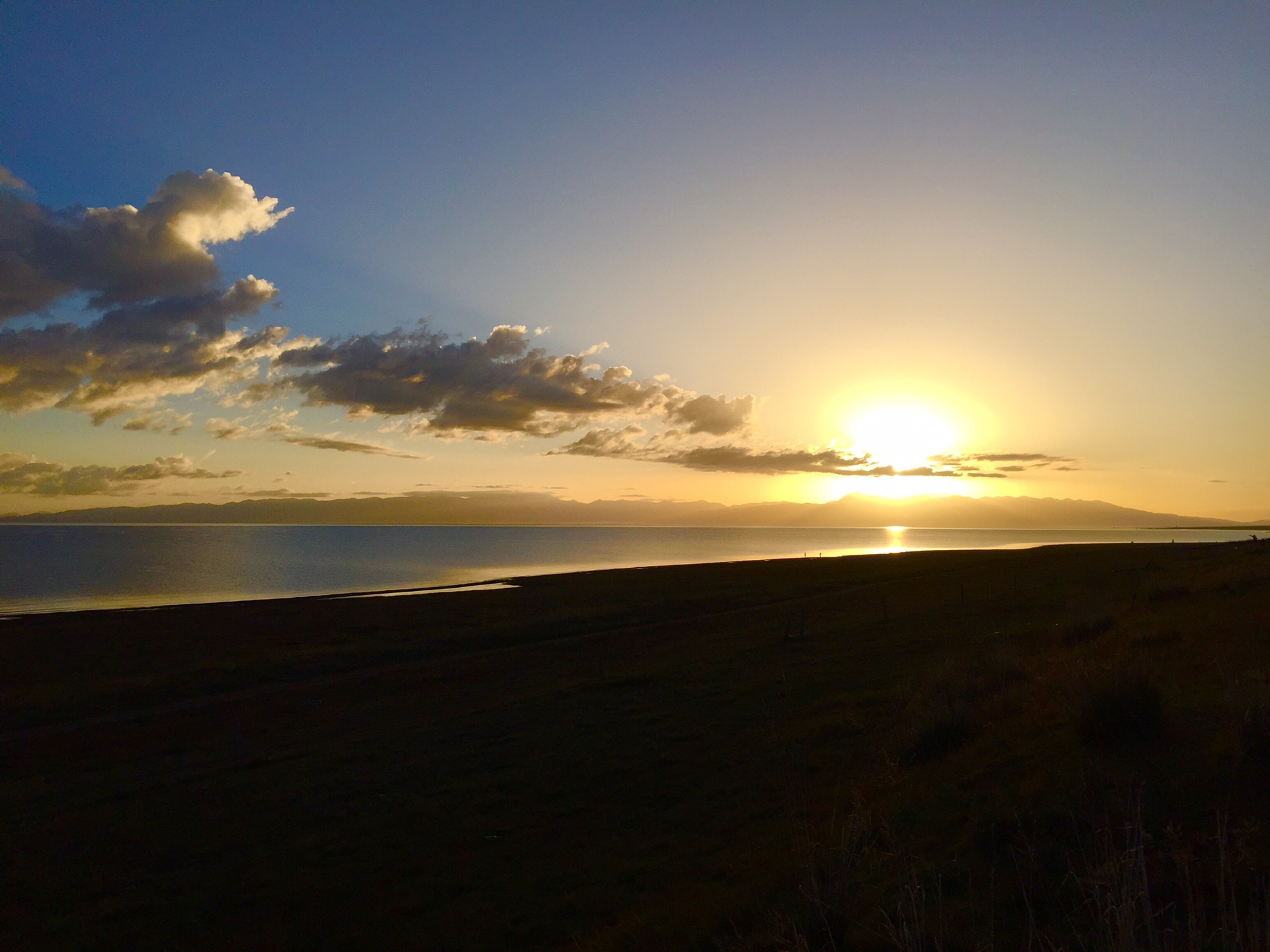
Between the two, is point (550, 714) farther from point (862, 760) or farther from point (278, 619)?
point (278, 619)

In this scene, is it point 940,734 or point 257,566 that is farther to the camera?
point 257,566

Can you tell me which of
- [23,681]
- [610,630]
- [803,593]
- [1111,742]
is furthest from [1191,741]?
[803,593]

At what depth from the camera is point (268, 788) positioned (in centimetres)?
1416

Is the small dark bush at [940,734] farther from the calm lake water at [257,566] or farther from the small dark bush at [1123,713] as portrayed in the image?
the calm lake water at [257,566]

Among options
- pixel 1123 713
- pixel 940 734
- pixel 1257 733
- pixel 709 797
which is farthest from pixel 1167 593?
pixel 709 797

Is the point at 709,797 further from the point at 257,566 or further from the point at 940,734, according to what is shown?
the point at 257,566

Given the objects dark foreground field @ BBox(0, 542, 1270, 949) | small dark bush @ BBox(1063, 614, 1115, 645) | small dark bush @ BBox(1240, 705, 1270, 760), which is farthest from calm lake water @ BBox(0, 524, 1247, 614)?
small dark bush @ BBox(1240, 705, 1270, 760)

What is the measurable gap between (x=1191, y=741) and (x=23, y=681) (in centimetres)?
3587

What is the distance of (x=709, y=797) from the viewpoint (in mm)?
10656

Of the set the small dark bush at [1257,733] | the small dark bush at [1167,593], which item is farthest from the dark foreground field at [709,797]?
the small dark bush at [1167,593]

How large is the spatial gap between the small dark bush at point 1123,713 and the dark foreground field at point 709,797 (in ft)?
0.11

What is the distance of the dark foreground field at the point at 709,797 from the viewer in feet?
17.8

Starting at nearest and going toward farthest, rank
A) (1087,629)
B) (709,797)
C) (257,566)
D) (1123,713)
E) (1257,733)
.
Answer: (1257,733), (1123,713), (709,797), (1087,629), (257,566)

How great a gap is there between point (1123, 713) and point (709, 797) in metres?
5.46
